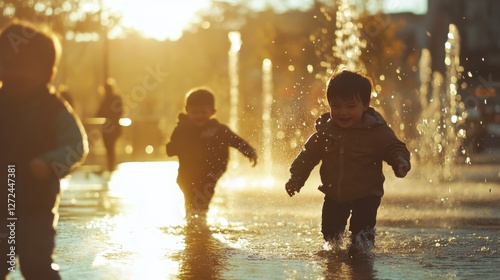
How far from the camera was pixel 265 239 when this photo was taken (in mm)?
9547

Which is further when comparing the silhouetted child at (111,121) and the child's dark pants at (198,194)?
the silhouetted child at (111,121)

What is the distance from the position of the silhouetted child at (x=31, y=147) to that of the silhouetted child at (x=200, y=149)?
539 centimetres

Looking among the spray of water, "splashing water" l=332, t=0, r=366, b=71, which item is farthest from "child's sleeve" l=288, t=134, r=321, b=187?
"splashing water" l=332, t=0, r=366, b=71

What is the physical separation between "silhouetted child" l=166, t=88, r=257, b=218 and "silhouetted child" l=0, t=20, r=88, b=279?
5.39 m

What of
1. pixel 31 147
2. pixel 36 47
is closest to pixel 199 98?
pixel 31 147

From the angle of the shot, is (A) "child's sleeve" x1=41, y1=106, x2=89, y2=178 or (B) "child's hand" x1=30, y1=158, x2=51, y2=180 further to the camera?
(A) "child's sleeve" x1=41, y1=106, x2=89, y2=178

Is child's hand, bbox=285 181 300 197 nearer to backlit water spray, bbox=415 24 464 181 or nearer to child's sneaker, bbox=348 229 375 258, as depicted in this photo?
child's sneaker, bbox=348 229 375 258

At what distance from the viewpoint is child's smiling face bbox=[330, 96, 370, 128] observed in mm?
8352

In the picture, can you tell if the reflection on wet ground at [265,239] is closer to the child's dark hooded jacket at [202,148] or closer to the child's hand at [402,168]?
the child's dark hooded jacket at [202,148]

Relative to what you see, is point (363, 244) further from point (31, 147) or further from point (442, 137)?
point (442, 137)

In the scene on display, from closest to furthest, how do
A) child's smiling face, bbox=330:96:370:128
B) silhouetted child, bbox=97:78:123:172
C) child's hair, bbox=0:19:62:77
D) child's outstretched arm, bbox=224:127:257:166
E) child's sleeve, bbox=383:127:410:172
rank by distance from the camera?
child's hair, bbox=0:19:62:77 → child's sleeve, bbox=383:127:410:172 → child's smiling face, bbox=330:96:370:128 → child's outstretched arm, bbox=224:127:257:166 → silhouetted child, bbox=97:78:123:172

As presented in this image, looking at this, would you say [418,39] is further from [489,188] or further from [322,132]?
[322,132]

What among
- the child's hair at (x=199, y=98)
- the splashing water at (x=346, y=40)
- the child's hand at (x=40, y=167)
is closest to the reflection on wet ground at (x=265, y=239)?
the child's hair at (x=199, y=98)

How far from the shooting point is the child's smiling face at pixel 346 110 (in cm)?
835
